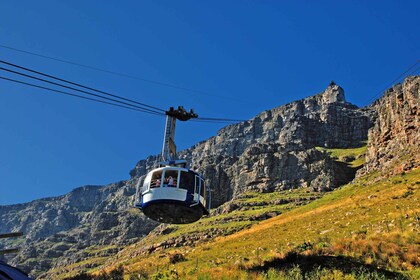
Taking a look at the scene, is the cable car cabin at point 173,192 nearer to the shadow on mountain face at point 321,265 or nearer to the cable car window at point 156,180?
the cable car window at point 156,180

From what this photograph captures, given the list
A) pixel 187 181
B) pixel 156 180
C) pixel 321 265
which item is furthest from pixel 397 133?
pixel 156 180

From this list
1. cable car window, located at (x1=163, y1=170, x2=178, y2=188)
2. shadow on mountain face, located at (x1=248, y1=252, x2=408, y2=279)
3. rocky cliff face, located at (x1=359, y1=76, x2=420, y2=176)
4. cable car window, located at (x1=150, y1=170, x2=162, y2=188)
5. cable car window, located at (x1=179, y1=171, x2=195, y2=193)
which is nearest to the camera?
shadow on mountain face, located at (x1=248, y1=252, x2=408, y2=279)

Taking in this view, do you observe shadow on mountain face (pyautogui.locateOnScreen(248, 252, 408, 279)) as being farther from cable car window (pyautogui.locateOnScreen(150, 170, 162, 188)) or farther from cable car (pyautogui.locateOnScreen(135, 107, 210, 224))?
cable car window (pyautogui.locateOnScreen(150, 170, 162, 188))

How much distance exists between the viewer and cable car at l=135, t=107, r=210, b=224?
2508 centimetres

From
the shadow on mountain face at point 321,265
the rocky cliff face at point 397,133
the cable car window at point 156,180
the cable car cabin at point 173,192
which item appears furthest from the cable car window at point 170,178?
the rocky cliff face at point 397,133

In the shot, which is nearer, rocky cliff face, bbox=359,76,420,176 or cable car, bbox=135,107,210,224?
cable car, bbox=135,107,210,224

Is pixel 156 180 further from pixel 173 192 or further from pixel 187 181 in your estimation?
pixel 187 181

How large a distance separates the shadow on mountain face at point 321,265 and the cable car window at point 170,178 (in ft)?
21.9

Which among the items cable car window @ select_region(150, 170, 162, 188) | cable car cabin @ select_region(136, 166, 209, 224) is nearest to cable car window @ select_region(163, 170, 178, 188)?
cable car cabin @ select_region(136, 166, 209, 224)

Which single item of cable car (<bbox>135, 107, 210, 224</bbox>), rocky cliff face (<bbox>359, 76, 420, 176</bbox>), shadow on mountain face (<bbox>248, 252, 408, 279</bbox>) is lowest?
shadow on mountain face (<bbox>248, 252, 408, 279</bbox>)

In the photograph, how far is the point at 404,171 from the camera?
89.9 m

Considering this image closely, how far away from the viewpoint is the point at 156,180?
25.8 m

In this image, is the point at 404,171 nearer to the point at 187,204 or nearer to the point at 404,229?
the point at 404,229

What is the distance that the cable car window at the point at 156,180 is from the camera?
25656 mm
